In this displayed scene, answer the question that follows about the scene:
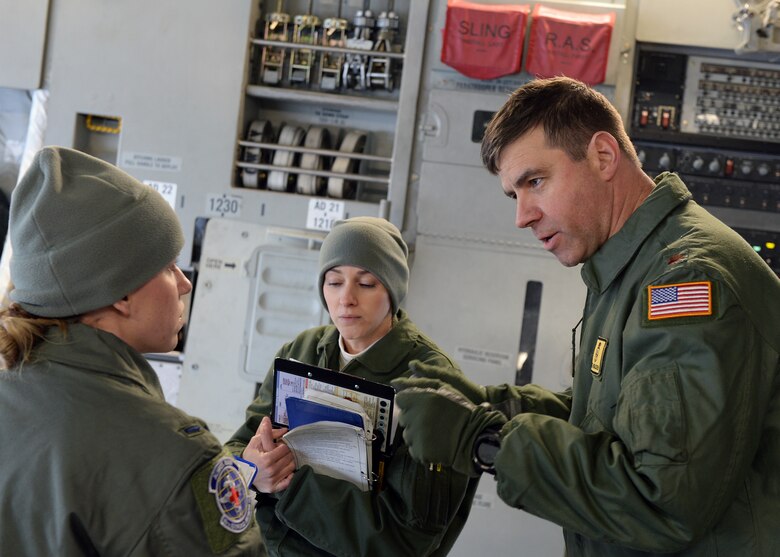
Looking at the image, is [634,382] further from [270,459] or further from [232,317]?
[232,317]

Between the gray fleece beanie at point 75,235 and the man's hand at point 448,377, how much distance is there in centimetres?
58

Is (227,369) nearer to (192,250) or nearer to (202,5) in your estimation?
(192,250)

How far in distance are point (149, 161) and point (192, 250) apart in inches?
17.0

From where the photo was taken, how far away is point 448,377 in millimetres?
1651

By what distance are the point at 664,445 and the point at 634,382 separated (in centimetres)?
11

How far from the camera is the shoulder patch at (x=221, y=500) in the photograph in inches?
44.6

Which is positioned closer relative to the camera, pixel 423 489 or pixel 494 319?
pixel 423 489

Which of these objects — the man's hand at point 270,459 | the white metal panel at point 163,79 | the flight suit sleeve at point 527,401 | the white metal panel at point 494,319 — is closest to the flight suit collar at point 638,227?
the flight suit sleeve at point 527,401

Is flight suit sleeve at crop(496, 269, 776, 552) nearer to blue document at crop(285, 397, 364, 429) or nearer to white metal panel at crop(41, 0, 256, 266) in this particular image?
blue document at crop(285, 397, 364, 429)

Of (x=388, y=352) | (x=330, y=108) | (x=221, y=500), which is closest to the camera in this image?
(x=221, y=500)

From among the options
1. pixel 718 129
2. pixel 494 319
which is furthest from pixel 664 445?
pixel 718 129

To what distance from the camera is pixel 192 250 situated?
3477 millimetres

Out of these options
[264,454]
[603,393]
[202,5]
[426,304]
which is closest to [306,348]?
[264,454]

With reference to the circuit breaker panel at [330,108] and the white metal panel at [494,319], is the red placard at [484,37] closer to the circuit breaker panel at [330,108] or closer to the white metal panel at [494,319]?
the circuit breaker panel at [330,108]
